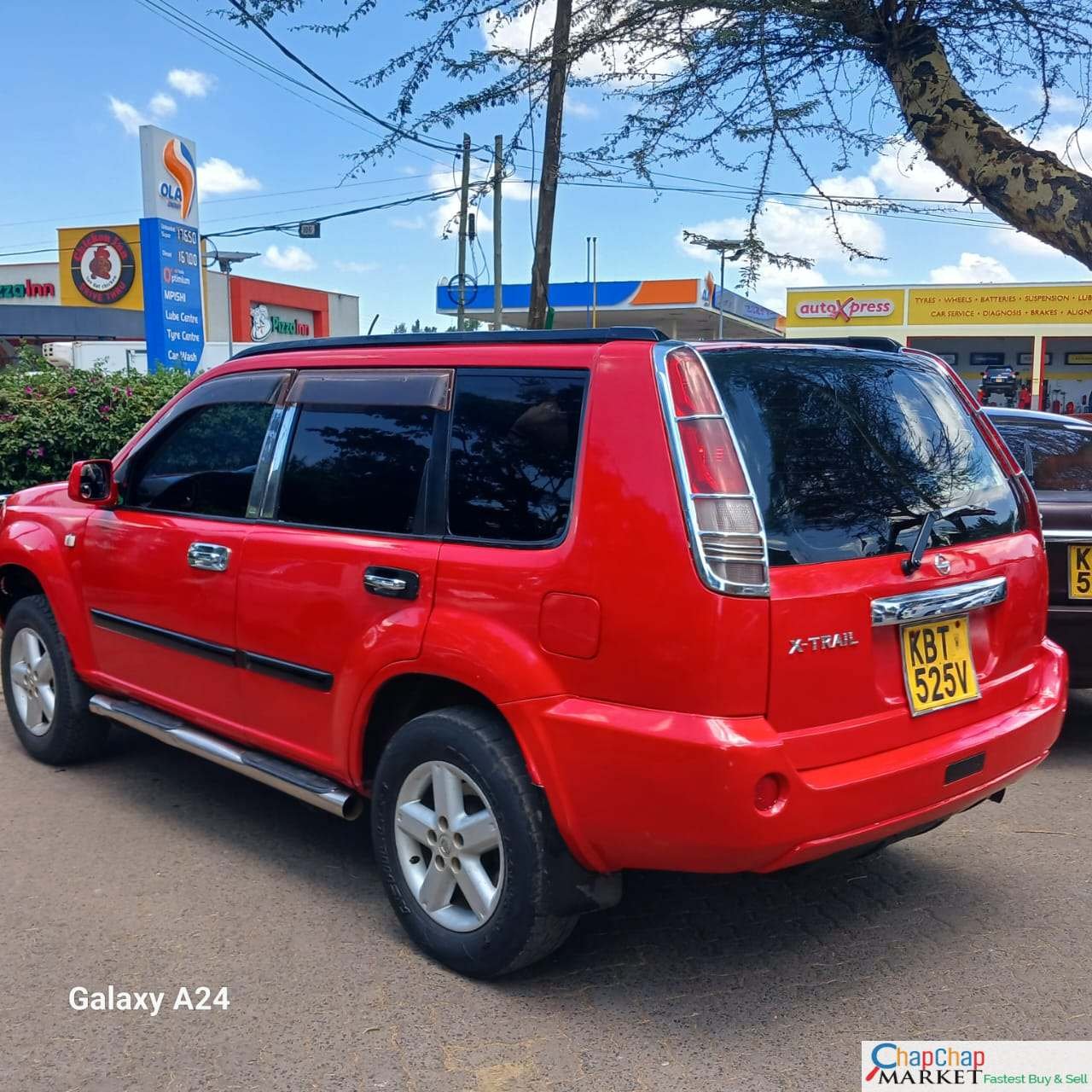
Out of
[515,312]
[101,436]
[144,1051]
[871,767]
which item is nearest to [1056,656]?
[871,767]

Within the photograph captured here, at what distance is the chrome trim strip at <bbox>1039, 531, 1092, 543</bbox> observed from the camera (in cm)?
496

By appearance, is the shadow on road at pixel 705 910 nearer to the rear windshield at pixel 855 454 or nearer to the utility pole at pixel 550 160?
the rear windshield at pixel 855 454

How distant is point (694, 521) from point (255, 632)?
178cm

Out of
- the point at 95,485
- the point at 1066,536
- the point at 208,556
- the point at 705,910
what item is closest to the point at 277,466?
the point at 208,556

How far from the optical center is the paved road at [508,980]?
2791 millimetres

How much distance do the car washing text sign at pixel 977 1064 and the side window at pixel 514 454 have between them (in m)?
1.60

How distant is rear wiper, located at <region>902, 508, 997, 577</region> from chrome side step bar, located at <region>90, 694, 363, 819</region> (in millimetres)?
1880

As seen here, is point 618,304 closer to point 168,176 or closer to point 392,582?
point 168,176

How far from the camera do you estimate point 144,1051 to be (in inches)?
112

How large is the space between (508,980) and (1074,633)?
317 centimetres

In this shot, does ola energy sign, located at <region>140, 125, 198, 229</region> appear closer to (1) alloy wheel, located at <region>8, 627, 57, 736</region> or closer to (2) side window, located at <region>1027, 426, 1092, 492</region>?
(1) alloy wheel, located at <region>8, 627, 57, 736</region>

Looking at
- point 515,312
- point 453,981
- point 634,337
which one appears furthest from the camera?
point 515,312

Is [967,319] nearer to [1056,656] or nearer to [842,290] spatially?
[842,290]

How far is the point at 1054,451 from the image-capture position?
567 centimetres
